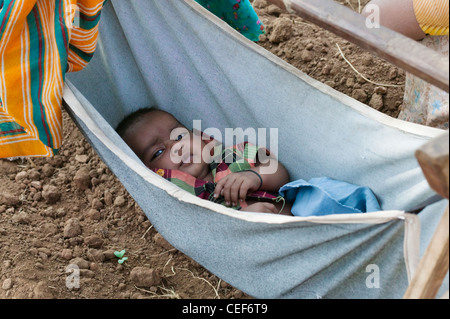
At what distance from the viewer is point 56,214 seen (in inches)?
84.8

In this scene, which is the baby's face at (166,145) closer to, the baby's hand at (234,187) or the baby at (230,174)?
the baby at (230,174)

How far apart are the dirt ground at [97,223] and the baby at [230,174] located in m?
0.32

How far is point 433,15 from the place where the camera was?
1527 millimetres

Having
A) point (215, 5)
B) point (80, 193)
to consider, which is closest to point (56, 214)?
point (80, 193)

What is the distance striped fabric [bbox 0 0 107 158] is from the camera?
4.97 feet

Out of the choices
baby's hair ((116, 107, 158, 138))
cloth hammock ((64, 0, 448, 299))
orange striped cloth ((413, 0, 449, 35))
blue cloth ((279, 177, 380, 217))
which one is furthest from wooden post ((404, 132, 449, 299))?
baby's hair ((116, 107, 158, 138))

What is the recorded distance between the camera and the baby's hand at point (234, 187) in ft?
5.82

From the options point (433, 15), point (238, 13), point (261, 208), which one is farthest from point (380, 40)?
point (238, 13)

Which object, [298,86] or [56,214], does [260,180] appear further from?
[56,214]

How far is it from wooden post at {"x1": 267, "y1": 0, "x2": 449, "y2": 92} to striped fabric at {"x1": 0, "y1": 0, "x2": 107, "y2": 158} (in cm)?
57

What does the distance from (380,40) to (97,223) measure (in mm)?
1344

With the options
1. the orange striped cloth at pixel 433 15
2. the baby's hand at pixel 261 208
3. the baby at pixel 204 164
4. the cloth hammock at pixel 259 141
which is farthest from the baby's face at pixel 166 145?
the orange striped cloth at pixel 433 15

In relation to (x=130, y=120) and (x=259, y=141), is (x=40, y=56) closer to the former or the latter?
(x=130, y=120)

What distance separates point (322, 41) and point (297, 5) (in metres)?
1.36
